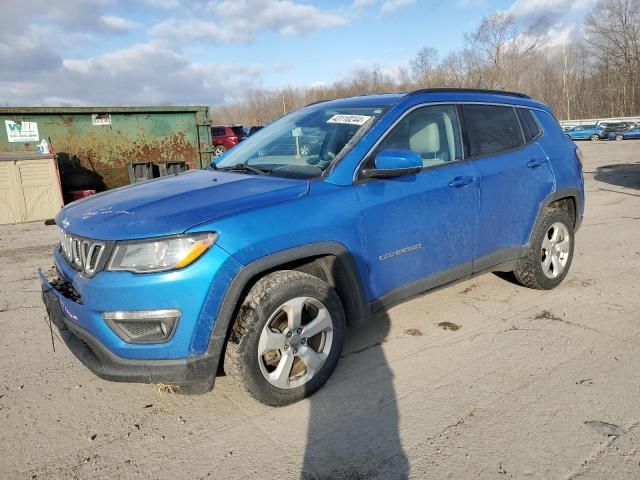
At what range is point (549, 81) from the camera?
2312 inches

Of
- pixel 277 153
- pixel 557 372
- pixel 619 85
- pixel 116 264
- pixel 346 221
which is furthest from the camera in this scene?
pixel 619 85

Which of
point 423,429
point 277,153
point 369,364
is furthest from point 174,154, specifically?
point 423,429

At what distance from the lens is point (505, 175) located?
3.88m

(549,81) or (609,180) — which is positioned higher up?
(549,81)

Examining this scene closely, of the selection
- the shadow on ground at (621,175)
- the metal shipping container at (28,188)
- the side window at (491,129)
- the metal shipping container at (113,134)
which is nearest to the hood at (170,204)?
the side window at (491,129)

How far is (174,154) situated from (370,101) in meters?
9.14

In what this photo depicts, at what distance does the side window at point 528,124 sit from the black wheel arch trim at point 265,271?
2.34 metres

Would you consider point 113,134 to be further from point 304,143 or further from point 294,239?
point 294,239

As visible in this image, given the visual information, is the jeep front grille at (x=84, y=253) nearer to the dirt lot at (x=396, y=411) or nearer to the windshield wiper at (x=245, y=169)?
the dirt lot at (x=396, y=411)

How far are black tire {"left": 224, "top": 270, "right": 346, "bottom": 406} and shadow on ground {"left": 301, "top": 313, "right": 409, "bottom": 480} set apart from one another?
9.1 inches

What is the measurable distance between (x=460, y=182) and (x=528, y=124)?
4.33 ft

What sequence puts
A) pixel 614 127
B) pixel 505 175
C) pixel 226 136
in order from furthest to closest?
pixel 614 127 < pixel 226 136 < pixel 505 175

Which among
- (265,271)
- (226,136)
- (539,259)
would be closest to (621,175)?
(539,259)

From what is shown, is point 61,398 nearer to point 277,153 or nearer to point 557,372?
point 277,153
